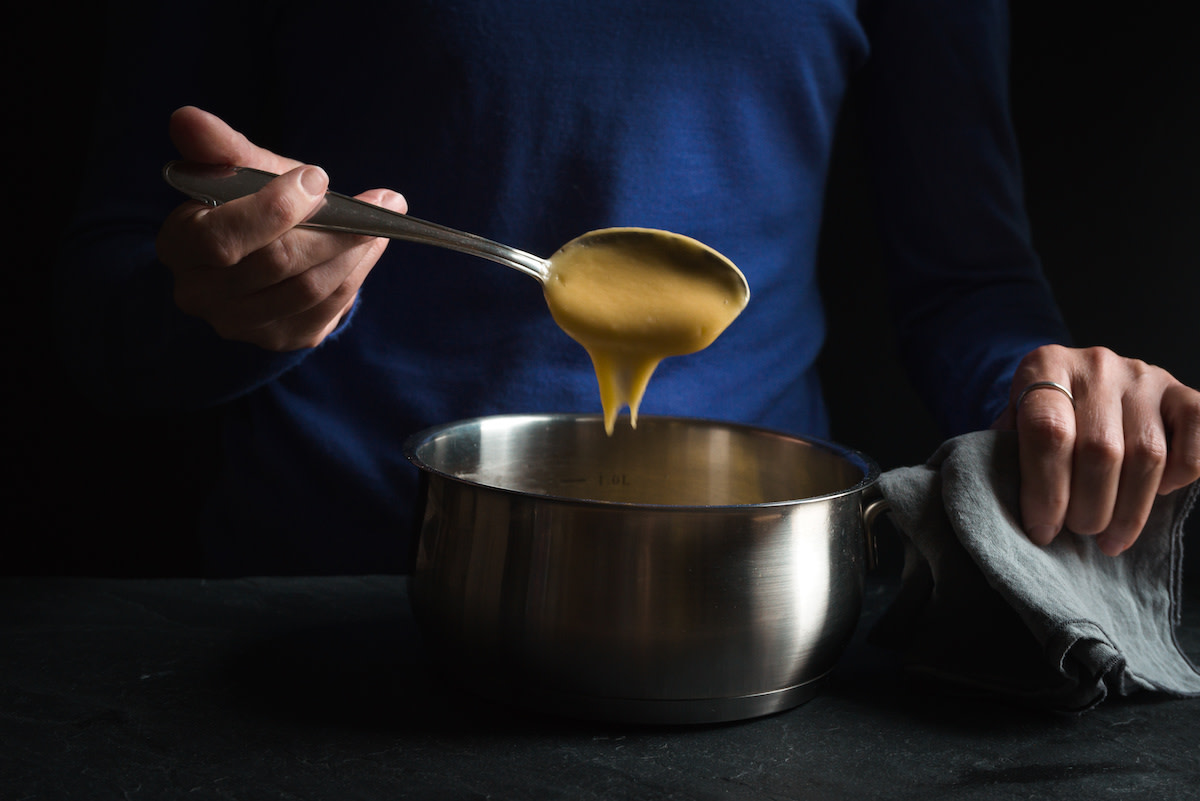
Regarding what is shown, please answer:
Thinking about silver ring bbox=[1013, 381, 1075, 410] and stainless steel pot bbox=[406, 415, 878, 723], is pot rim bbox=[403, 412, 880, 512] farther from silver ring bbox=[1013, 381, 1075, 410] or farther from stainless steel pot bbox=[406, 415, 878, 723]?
silver ring bbox=[1013, 381, 1075, 410]

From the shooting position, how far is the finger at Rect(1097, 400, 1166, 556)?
841 mm

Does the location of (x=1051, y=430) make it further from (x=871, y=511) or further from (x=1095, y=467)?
(x=871, y=511)

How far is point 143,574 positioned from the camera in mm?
1795

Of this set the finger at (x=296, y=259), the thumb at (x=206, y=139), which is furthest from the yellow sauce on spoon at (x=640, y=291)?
the thumb at (x=206, y=139)

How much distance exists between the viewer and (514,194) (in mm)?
1203

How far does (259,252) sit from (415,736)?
0.40m

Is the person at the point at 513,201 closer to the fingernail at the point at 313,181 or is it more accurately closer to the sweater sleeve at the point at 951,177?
the sweater sleeve at the point at 951,177

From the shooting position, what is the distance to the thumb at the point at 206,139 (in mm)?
777

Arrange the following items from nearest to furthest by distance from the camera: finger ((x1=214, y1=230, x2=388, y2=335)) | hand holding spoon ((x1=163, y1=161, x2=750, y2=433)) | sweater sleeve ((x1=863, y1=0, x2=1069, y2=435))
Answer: finger ((x1=214, y1=230, x2=388, y2=335)), hand holding spoon ((x1=163, y1=161, x2=750, y2=433)), sweater sleeve ((x1=863, y1=0, x2=1069, y2=435))

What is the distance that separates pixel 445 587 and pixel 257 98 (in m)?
0.78

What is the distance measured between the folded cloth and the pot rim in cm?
6

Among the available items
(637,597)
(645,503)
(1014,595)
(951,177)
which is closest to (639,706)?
(637,597)

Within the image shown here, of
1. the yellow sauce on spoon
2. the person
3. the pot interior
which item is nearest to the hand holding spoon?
the yellow sauce on spoon

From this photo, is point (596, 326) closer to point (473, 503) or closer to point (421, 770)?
point (473, 503)
